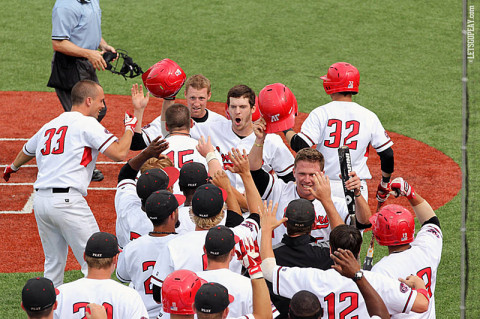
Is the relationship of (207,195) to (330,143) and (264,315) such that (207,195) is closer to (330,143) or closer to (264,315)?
(264,315)

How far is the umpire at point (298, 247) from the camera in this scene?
4148 mm

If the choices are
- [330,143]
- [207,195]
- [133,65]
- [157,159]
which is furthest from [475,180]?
[207,195]

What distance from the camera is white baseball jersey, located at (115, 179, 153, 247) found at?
15.8 feet

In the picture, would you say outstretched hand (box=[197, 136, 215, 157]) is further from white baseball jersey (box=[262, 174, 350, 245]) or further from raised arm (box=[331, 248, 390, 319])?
raised arm (box=[331, 248, 390, 319])

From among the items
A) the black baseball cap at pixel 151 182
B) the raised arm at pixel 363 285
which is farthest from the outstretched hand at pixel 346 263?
the black baseball cap at pixel 151 182

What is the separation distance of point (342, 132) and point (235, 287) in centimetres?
268

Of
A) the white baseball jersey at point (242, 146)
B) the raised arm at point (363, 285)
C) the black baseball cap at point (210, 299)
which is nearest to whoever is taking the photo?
the black baseball cap at point (210, 299)

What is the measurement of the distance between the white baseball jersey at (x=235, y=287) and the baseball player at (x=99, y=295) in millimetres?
408

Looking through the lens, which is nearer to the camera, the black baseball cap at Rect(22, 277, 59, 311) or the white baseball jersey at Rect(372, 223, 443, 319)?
the black baseball cap at Rect(22, 277, 59, 311)

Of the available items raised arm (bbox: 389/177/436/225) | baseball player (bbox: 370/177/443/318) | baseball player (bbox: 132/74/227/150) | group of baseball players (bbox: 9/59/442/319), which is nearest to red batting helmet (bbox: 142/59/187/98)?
group of baseball players (bbox: 9/59/442/319)

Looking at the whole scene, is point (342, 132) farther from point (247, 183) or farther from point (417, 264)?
point (417, 264)

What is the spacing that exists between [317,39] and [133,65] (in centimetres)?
755

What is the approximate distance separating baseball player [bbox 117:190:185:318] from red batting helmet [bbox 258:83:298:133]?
4.61 ft

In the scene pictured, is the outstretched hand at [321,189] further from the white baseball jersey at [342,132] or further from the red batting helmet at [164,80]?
the red batting helmet at [164,80]
